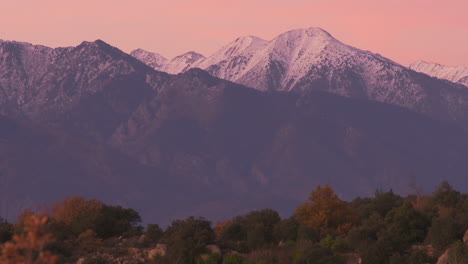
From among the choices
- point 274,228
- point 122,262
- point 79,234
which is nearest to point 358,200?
point 274,228

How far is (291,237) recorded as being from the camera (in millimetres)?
57719

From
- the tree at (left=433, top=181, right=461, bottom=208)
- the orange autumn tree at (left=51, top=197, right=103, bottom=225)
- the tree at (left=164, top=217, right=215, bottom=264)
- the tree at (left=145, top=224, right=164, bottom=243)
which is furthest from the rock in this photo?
the tree at (left=433, top=181, right=461, bottom=208)

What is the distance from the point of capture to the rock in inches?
2023

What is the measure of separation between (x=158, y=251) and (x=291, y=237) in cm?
932

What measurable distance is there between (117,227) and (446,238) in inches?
938

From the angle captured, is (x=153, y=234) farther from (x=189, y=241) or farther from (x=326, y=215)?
(x=326, y=215)

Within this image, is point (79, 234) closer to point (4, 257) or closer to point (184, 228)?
point (184, 228)

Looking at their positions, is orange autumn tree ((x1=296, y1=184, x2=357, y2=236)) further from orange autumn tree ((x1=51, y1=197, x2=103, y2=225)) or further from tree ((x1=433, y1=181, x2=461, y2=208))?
orange autumn tree ((x1=51, y1=197, x2=103, y2=225))

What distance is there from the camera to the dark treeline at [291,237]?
1912 inches

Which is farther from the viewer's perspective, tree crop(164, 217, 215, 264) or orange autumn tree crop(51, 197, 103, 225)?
orange autumn tree crop(51, 197, 103, 225)

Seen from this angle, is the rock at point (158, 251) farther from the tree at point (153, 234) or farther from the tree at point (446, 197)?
the tree at point (446, 197)

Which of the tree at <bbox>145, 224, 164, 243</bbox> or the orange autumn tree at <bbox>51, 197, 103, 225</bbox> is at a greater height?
the orange autumn tree at <bbox>51, 197, 103, 225</bbox>

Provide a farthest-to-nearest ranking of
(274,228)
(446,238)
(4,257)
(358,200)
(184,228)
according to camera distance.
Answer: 1. (358,200)
2. (274,228)
3. (184,228)
4. (446,238)
5. (4,257)

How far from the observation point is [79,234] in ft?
200
